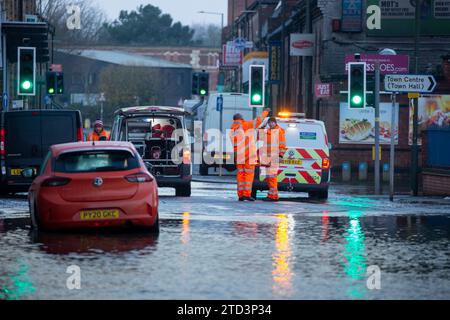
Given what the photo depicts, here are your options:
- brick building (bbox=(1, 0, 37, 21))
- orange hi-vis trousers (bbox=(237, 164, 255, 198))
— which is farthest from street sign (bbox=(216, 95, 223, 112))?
orange hi-vis trousers (bbox=(237, 164, 255, 198))

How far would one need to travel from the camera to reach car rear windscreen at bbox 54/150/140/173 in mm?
17172

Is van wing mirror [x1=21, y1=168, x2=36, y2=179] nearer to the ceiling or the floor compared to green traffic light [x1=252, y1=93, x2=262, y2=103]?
nearer to the floor

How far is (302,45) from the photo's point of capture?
52688mm

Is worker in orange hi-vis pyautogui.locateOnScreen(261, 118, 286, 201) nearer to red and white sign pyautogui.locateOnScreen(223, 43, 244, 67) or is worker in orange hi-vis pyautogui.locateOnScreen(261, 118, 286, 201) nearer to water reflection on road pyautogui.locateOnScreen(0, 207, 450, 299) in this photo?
water reflection on road pyautogui.locateOnScreen(0, 207, 450, 299)

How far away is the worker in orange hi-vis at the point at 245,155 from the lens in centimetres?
2581

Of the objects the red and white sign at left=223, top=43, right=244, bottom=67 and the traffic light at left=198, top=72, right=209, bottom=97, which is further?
the red and white sign at left=223, top=43, right=244, bottom=67

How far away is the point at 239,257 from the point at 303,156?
13.4m

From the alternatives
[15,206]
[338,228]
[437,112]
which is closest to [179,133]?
[15,206]

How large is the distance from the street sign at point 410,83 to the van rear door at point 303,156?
2057 mm

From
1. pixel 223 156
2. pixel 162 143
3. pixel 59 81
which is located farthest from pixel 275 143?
pixel 59 81

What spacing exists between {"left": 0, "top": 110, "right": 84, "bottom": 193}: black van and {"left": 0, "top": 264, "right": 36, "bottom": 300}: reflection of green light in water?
14090 millimetres

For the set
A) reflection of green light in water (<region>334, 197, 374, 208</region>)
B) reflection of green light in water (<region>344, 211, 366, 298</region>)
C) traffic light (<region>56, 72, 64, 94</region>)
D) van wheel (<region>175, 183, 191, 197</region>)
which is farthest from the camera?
traffic light (<region>56, 72, 64, 94</region>)

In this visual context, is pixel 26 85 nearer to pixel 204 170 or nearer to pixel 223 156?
pixel 223 156

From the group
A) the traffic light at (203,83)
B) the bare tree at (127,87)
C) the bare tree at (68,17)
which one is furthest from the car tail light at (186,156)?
the bare tree at (127,87)
